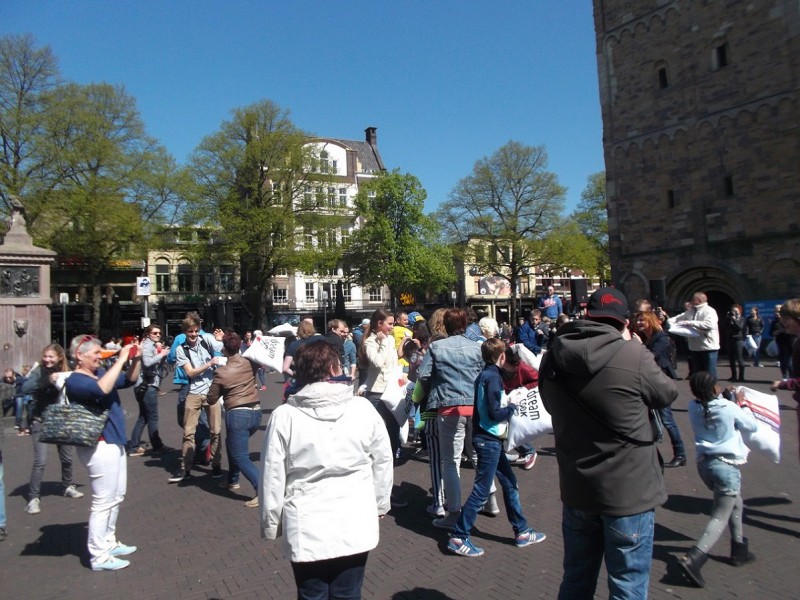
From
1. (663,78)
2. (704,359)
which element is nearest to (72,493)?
(704,359)

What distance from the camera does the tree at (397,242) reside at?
47.4 m

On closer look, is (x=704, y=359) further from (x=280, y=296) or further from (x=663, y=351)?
(x=280, y=296)

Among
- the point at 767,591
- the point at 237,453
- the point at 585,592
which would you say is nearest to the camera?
the point at 585,592

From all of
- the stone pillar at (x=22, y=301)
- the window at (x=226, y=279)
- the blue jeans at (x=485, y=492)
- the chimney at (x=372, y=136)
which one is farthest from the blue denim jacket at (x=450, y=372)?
the chimney at (x=372, y=136)

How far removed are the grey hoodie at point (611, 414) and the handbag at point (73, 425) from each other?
3759mm

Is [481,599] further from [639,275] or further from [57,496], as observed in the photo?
[639,275]

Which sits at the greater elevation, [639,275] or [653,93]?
[653,93]

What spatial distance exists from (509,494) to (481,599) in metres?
1.03

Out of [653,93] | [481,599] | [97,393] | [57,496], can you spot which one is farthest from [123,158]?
[481,599]

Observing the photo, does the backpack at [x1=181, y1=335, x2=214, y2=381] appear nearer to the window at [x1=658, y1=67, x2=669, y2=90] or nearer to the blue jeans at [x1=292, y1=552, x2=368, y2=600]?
the blue jeans at [x1=292, y1=552, x2=368, y2=600]

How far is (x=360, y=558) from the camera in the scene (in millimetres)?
3086

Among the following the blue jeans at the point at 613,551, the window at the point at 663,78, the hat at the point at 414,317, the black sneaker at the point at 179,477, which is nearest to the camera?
the blue jeans at the point at 613,551

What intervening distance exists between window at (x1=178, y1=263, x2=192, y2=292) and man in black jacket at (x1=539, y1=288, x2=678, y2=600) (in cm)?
5041

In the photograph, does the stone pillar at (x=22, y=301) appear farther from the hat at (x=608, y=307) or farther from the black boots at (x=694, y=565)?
the hat at (x=608, y=307)
